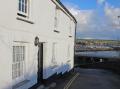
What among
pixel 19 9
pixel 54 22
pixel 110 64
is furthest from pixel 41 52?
pixel 110 64

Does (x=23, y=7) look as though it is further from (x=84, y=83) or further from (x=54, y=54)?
(x=84, y=83)

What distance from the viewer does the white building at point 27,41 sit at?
9797mm

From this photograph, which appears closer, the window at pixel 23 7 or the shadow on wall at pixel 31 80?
the shadow on wall at pixel 31 80

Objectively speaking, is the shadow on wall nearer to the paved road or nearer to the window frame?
the paved road

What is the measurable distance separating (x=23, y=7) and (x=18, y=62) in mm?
2238

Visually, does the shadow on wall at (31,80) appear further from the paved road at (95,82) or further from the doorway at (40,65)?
the paved road at (95,82)

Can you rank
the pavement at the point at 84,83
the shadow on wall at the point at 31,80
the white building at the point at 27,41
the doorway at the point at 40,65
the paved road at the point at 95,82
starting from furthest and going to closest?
the paved road at the point at 95,82
the pavement at the point at 84,83
the doorway at the point at 40,65
the shadow on wall at the point at 31,80
the white building at the point at 27,41

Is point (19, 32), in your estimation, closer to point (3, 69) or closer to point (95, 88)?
point (3, 69)

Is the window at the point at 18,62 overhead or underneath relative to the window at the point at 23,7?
underneath

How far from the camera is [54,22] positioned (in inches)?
717

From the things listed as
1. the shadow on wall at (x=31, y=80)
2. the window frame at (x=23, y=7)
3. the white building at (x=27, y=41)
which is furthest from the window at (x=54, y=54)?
the window frame at (x=23, y=7)

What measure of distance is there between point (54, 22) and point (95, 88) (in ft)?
15.7

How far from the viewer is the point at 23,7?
11875 mm

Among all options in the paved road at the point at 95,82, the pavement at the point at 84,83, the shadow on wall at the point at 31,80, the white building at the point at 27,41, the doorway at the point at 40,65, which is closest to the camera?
the white building at the point at 27,41
